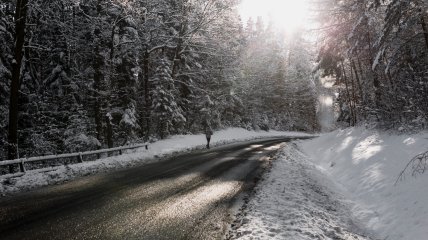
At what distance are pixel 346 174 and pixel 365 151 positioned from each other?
5.96ft

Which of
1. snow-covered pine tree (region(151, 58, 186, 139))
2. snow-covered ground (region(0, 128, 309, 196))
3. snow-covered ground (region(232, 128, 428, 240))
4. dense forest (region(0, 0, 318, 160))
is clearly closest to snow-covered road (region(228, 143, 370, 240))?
snow-covered ground (region(232, 128, 428, 240))

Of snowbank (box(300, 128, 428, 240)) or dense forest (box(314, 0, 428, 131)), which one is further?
dense forest (box(314, 0, 428, 131))

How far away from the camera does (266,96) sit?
67562mm

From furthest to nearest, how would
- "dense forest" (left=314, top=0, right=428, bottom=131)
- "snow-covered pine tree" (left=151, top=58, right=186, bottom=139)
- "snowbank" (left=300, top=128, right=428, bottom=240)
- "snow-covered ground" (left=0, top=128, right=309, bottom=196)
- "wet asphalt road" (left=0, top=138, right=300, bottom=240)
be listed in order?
"snow-covered pine tree" (left=151, top=58, right=186, bottom=139) < "snow-covered ground" (left=0, top=128, right=309, bottom=196) < "dense forest" (left=314, top=0, right=428, bottom=131) < "snowbank" (left=300, top=128, right=428, bottom=240) < "wet asphalt road" (left=0, top=138, right=300, bottom=240)

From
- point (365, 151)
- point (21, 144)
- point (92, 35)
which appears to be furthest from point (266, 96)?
point (365, 151)

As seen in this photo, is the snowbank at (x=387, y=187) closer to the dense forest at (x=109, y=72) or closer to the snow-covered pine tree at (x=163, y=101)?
the dense forest at (x=109, y=72)

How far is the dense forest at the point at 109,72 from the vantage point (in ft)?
71.1

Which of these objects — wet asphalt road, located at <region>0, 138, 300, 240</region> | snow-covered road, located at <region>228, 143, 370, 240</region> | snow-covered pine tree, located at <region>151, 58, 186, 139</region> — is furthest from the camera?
snow-covered pine tree, located at <region>151, 58, 186, 139</region>

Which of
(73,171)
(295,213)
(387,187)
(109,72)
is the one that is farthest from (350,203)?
(109,72)

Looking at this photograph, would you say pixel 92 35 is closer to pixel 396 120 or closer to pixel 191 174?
pixel 191 174

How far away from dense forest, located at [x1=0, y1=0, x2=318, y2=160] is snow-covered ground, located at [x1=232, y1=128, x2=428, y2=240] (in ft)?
14.3

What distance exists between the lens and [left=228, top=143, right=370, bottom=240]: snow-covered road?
701 centimetres

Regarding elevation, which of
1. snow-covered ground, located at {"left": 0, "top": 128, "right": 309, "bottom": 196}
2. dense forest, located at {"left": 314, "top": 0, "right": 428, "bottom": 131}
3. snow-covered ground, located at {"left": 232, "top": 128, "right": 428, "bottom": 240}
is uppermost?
dense forest, located at {"left": 314, "top": 0, "right": 428, "bottom": 131}

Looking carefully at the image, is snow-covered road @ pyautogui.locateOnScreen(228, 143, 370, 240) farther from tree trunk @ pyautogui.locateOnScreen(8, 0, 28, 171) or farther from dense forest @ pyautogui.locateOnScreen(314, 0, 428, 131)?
tree trunk @ pyautogui.locateOnScreen(8, 0, 28, 171)
